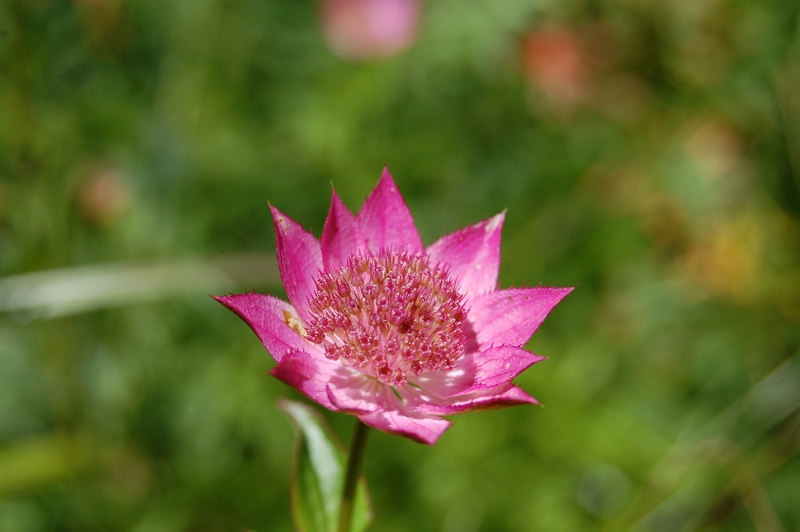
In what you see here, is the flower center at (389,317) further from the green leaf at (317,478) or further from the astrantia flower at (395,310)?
the green leaf at (317,478)

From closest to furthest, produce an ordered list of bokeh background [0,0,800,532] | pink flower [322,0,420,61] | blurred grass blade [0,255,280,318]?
blurred grass blade [0,255,280,318] < bokeh background [0,0,800,532] < pink flower [322,0,420,61]

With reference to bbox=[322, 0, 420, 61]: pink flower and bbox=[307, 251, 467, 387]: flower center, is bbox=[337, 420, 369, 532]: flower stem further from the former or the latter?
bbox=[322, 0, 420, 61]: pink flower

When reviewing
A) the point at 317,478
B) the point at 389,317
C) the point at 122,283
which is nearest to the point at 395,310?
the point at 389,317

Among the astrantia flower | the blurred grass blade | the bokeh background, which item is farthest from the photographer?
the bokeh background

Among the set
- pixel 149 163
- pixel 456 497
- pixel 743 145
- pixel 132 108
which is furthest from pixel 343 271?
pixel 743 145

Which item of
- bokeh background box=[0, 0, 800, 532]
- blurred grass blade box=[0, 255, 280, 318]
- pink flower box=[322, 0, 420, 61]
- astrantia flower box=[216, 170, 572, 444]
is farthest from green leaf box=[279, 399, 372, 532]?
pink flower box=[322, 0, 420, 61]

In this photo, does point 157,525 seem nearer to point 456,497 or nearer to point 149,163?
point 456,497

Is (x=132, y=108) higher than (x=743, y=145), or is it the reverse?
(x=132, y=108)

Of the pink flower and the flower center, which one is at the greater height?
the pink flower
